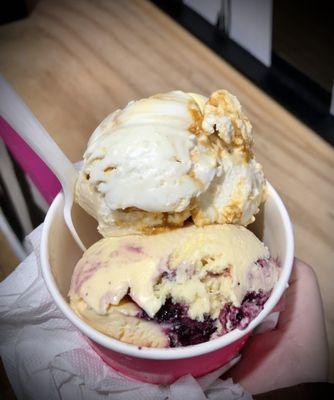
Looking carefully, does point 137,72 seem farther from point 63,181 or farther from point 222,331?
point 222,331

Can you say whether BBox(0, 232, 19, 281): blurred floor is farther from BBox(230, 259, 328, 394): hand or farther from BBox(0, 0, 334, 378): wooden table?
BBox(230, 259, 328, 394): hand

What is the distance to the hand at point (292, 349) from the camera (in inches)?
26.2

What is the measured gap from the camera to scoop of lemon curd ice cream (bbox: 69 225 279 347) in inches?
21.1

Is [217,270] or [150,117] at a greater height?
[150,117]

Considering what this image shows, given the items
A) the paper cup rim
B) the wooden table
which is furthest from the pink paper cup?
the wooden table

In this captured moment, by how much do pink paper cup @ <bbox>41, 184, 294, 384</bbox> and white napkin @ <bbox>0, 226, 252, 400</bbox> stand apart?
2cm

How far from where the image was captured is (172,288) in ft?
1.78

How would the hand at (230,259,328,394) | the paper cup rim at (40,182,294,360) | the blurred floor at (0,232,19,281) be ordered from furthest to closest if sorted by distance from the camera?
the blurred floor at (0,232,19,281), the hand at (230,259,328,394), the paper cup rim at (40,182,294,360)

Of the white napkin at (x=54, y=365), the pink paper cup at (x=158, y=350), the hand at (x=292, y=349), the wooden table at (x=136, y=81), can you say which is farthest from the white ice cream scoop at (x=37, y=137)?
the wooden table at (x=136, y=81)

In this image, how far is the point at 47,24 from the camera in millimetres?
A: 1356

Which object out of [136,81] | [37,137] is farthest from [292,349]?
[136,81]

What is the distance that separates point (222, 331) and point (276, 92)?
742 millimetres

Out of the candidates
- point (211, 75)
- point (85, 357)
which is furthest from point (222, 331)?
point (211, 75)

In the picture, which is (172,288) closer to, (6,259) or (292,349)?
(292,349)
